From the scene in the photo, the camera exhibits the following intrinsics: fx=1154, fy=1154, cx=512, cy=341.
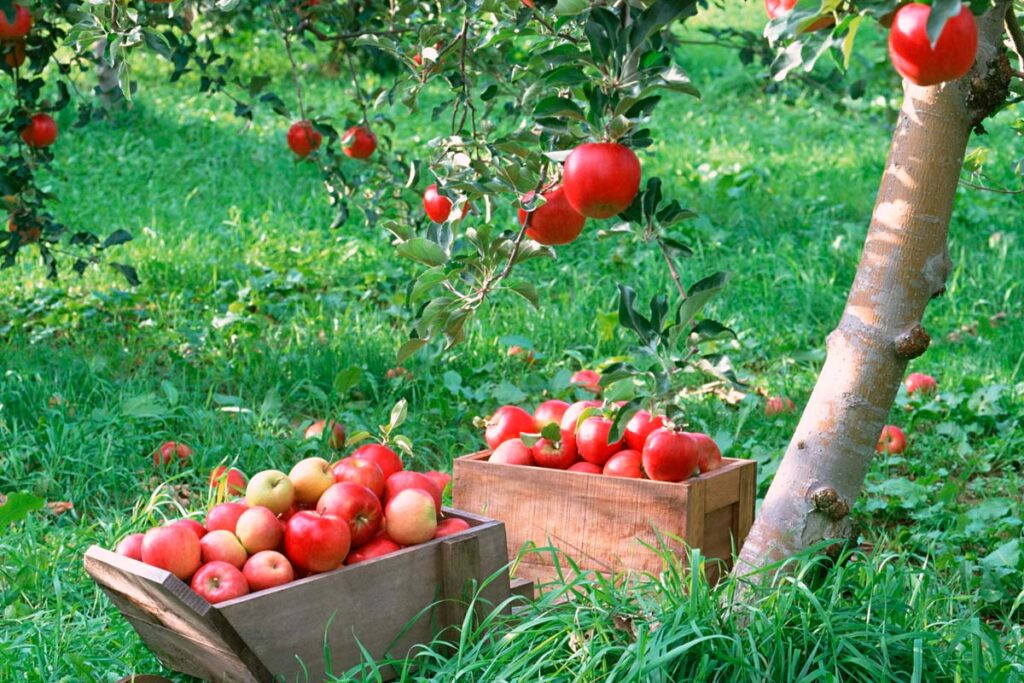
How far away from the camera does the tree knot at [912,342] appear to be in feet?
6.61

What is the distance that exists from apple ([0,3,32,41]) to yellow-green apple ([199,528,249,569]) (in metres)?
1.91

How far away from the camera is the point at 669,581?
209cm

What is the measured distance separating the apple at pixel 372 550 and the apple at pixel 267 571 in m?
0.13

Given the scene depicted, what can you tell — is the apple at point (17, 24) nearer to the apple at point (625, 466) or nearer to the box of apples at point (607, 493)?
the box of apples at point (607, 493)

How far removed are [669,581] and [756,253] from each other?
3547mm

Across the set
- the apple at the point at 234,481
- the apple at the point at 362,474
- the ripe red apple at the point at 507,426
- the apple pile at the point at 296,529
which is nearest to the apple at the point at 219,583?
the apple pile at the point at 296,529

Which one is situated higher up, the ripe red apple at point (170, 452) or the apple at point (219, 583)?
the apple at point (219, 583)

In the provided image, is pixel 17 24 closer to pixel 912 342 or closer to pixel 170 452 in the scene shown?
pixel 170 452

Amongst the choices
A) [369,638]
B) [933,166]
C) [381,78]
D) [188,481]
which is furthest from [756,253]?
[381,78]

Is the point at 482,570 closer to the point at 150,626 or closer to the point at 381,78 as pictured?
the point at 150,626

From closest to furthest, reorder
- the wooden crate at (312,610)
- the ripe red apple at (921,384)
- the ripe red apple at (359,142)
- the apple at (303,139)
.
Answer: the wooden crate at (312,610) → the ripe red apple at (359,142) → the ripe red apple at (921,384) → the apple at (303,139)

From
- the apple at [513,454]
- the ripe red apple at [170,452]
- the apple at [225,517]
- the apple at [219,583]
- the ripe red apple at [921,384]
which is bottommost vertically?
the ripe red apple at [921,384]

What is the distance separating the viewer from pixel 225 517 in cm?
202

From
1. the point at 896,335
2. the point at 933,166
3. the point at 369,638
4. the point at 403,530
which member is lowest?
the point at 369,638
